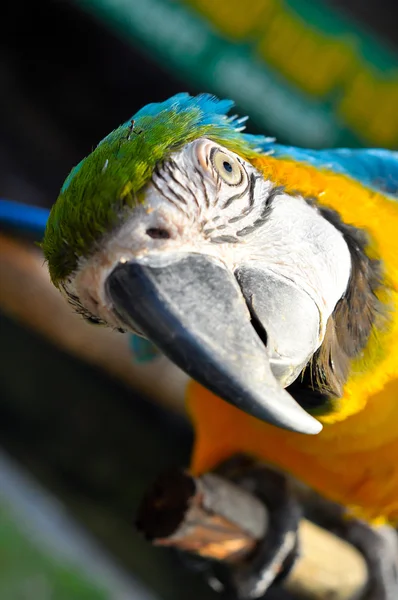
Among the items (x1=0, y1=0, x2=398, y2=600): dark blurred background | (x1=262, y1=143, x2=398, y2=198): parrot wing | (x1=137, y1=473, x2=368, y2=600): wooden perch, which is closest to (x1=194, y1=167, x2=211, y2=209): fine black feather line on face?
(x1=262, y1=143, x2=398, y2=198): parrot wing

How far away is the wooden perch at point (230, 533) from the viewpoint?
3.36 feet

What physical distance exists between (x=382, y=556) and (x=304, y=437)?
53 cm

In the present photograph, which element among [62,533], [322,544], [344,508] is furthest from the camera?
[62,533]

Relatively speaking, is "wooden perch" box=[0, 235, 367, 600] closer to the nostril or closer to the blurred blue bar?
the blurred blue bar

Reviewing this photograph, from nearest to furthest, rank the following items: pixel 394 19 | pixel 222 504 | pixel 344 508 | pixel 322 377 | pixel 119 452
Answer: pixel 322 377, pixel 222 504, pixel 344 508, pixel 119 452, pixel 394 19

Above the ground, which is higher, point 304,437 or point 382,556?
point 304,437

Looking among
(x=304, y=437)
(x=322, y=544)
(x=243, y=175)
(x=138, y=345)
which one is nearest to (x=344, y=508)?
(x=322, y=544)

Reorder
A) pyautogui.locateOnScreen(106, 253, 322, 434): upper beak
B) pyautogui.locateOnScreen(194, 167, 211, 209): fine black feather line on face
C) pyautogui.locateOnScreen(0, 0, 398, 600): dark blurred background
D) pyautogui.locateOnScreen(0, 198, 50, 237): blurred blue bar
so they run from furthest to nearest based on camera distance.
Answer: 1. pyautogui.locateOnScreen(0, 0, 398, 600): dark blurred background
2. pyautogui.locateOnScreen(0, 198, 50, 237): blurred blue bar
3. pyautogui.locateOnScreen(194, 167, 211, 209): fine black feather line on face
4. pyautogui.locateOnScreen(106, 253, 322, 434): upper beak

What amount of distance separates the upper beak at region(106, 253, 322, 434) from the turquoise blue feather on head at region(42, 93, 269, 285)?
0.06 metres

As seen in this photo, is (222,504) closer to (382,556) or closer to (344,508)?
(344,508)

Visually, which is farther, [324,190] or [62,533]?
[62,533]

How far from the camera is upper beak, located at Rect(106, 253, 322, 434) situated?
613 millimetres

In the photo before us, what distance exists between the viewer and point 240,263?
695 millimetres

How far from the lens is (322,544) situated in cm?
128
